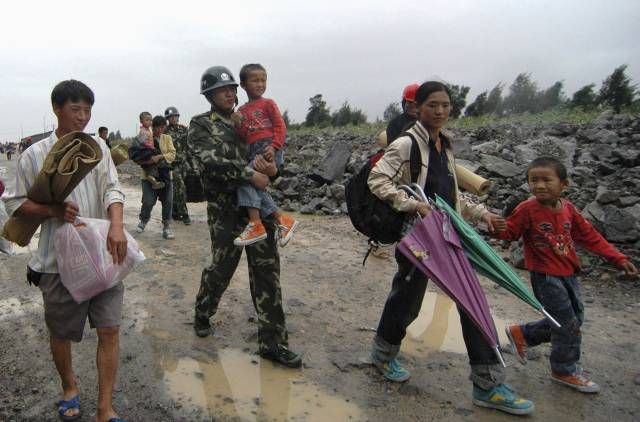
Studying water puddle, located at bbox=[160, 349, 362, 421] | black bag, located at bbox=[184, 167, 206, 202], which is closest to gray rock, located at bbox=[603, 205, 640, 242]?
water puddle, located at bbox=[160, 349, 362, 421]

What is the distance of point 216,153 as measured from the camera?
3170mm

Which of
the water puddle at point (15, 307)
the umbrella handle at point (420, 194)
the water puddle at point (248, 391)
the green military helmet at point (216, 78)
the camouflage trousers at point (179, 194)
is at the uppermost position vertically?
the green military helmet at point (216, 78)

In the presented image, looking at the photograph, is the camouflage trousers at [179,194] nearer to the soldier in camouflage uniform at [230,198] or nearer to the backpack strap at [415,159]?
the soldier in camouflage uniform at [230,198]

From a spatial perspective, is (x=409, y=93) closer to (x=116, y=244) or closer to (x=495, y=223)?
(x=495, y=223)

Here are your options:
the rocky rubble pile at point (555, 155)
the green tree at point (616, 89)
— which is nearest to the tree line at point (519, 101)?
the green tree at point (616, 89)

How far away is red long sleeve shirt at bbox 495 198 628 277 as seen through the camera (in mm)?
3107

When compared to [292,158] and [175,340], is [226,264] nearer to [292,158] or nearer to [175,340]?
[175,340]

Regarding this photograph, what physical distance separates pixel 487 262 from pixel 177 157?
6.23 meters

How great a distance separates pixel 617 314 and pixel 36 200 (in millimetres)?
4967

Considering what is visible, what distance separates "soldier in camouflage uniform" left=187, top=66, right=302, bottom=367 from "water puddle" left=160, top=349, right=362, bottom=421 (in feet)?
0.61

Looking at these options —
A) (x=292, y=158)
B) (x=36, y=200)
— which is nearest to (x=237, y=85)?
(x=36, y=200)

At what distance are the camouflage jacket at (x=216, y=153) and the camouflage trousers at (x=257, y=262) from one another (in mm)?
152

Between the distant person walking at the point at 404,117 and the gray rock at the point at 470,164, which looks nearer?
the distant person walking at the point at 404,117

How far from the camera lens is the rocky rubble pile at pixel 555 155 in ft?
20.6
